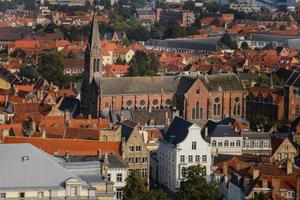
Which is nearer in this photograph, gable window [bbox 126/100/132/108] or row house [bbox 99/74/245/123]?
row house [bbox 99/74/245/123]

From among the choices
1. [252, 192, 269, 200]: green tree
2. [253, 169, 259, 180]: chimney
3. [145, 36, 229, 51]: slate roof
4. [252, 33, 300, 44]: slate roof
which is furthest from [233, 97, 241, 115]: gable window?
[252, 33, 300, 44]: slate roof

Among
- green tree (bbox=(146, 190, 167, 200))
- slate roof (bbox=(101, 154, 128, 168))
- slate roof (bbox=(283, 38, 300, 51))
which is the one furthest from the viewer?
slate roof (bbox=(283, 38, 300, 51))

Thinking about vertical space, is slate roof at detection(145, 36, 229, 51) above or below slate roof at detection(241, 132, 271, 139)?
below

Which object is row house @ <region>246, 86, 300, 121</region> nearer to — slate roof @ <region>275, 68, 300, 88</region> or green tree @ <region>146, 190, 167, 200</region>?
slate roof @ <region>275, 68, 300, 88</region>

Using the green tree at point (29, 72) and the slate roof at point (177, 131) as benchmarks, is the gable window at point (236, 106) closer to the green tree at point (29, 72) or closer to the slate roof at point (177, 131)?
the slate roof at point (177, 131)

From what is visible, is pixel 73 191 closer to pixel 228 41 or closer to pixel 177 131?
pixel 177 131

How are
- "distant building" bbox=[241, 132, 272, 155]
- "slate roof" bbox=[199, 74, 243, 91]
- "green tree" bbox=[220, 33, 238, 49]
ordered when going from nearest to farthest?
"distant building" bbox=[241, 132, 272, 155] → "slate roof" bbox=[199, 74, 243, 91] → "green tree" bbox=[220, 33, 238, 49]

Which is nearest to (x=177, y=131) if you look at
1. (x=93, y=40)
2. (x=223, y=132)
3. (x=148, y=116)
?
(x=223, y=132)

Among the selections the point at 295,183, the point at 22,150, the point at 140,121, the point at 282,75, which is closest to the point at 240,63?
the point at 282,75
